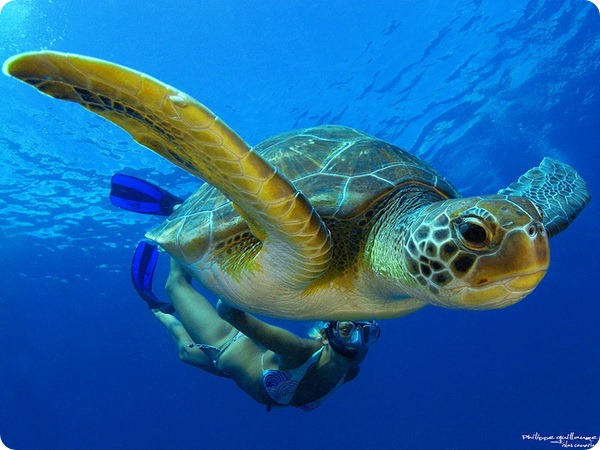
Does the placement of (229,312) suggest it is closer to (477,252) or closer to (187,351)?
(187,351)

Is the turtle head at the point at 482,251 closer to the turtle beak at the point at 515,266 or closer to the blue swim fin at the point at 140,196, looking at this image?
the turtle beak at the point at 515,266

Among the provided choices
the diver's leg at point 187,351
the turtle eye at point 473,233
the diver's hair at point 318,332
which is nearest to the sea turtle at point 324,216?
the turtle eye at point 473,233

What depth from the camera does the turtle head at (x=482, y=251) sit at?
1360 mm

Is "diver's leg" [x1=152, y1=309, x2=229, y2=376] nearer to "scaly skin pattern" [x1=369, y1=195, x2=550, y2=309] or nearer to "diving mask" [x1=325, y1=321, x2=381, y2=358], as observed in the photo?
"diving mask" [x1=325, y1=321, x2=381, y2=358]

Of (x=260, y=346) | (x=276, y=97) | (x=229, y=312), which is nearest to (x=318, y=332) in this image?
(x=260, y=346)

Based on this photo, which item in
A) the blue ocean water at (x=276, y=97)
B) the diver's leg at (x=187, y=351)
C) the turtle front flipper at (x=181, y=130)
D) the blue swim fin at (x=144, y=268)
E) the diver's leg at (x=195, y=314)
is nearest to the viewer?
the turtle front flipper at (x=181, y=130)

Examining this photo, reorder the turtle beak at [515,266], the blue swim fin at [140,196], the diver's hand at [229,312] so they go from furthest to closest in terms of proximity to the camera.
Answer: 1. the blue swim fin at [140,196]
2. the diver's hand at [229,312]
3. the turtle beak at [515,266]

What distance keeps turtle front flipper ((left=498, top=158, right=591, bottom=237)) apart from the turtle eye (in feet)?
3.79

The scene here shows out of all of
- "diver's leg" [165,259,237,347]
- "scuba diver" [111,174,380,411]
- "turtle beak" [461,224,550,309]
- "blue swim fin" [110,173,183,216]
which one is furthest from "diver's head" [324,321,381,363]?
"blue swim fin" [110,173,183,216]

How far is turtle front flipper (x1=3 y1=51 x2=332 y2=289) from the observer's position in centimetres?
115

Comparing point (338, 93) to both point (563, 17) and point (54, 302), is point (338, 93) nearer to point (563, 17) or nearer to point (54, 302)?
point (563, 17)

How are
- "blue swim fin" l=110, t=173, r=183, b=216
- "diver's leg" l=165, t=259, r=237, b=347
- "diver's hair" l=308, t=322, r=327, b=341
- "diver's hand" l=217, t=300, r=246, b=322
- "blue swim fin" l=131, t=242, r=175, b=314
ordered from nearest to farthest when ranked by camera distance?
"diver's hand" l=217, t=300, r=246, b=322
"diver's hair" l=308, t=322, r=327, b=341
"diver's leg" l=165, t=259, r=237, b=347
"blue swim fin" l=110, t=173, r=183, b=216
"blue swim fin" l=131, t=242, r=175, b=314

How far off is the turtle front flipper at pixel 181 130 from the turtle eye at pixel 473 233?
0.58m

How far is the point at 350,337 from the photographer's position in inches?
133
